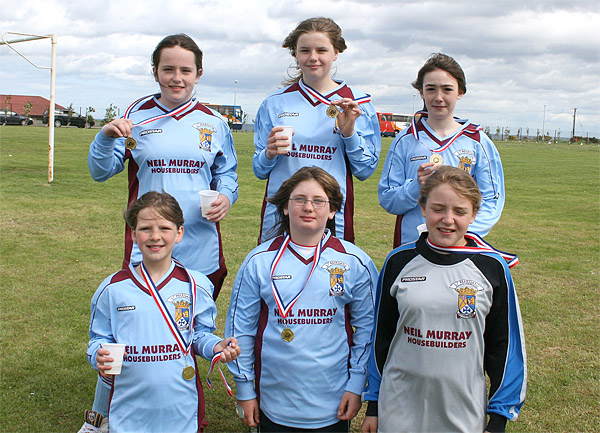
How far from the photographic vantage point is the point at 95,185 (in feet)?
54.0

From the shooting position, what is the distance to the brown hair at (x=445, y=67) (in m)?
3.98

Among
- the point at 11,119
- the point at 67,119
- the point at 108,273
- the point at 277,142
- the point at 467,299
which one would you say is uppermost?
the point at 67,119

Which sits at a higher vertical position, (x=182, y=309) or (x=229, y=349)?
(x=182, y=309)

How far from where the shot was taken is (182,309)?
3355mm

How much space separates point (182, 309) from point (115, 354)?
464 mm

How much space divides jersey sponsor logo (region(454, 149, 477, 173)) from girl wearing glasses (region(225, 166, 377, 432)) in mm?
1023

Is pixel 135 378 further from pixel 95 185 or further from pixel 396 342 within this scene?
pixel 95 185

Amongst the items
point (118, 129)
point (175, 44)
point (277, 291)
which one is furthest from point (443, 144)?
point (118, 129)

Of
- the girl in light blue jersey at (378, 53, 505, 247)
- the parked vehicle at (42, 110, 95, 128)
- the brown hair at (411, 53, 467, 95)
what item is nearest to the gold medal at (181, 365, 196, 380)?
the girl in light blue jersey at (378, 53, 505, 247)

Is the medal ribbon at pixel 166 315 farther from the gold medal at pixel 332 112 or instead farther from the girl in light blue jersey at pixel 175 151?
the gold medal at pixel 332 112

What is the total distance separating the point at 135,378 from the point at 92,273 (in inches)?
213

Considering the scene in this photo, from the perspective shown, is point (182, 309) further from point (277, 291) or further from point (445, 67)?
point (445, 67)

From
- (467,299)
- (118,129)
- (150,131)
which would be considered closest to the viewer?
(467,299)

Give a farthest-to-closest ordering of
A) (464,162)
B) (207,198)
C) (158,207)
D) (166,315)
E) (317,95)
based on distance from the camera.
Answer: (317,95), (464,162), (207,198), (158,207), (166,315)
